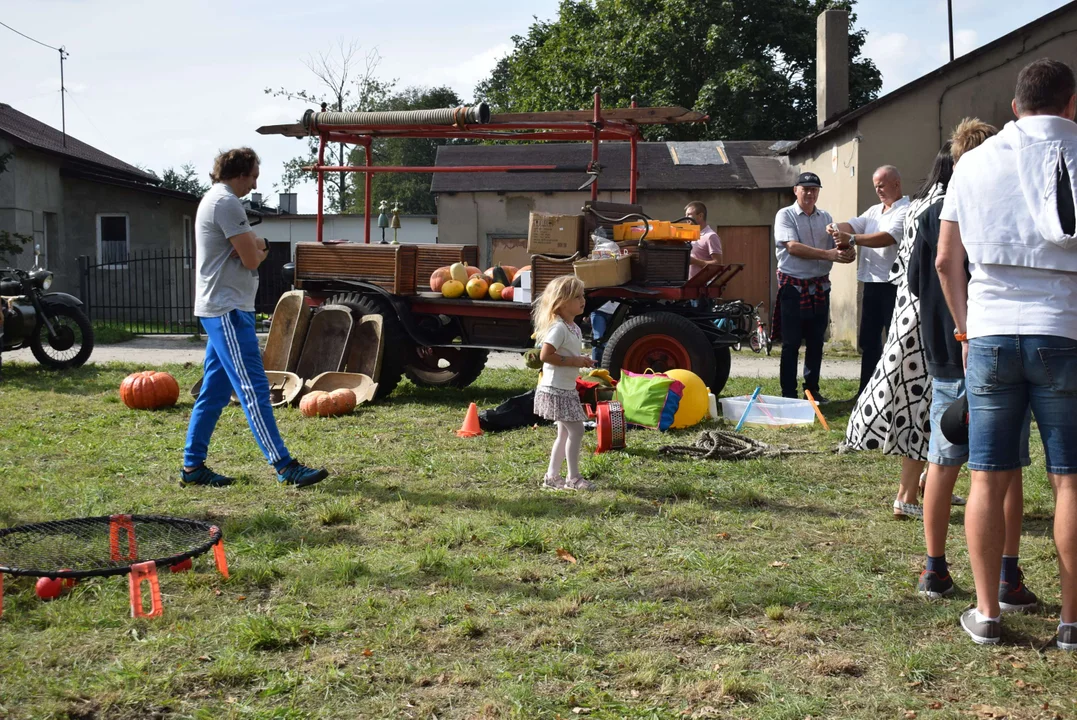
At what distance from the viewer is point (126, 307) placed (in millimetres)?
24344

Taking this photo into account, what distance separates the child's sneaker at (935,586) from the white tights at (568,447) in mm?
2381

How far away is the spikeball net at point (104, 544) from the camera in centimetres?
425

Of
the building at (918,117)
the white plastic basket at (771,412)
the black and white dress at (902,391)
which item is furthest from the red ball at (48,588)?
the building at (918,117)

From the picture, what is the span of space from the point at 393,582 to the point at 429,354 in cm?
680

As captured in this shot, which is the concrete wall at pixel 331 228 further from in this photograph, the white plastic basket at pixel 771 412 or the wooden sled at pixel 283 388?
the white plastic basket at pixel 771 412

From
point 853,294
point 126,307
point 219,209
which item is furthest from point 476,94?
point 219,209

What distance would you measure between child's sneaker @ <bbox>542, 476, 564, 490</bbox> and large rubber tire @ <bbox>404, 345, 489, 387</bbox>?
467cm

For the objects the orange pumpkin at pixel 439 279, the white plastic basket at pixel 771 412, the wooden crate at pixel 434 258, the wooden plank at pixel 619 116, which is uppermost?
the wooden plank at pixel 619 116

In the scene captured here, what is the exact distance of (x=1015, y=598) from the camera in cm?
399

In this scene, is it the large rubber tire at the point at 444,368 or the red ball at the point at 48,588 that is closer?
the red ball at the point at 48,588

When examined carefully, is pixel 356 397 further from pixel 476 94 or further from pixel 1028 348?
pixel 476 94

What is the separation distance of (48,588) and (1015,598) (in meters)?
3.73

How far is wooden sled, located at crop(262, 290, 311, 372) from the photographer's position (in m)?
10.1

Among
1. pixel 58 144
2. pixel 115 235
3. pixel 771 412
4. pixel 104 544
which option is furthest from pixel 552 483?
pixel 58 144
